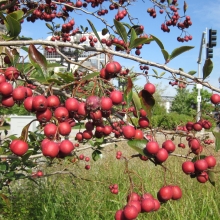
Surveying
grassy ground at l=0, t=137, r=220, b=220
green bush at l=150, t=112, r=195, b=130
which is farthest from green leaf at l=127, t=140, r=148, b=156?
grassy ground at l=0, t=137, r=220, b=220

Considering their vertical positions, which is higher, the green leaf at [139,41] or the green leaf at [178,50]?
the green leaf at [139,41]

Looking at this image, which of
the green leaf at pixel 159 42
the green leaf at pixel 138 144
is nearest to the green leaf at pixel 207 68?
the green leaf at pixel 159 42

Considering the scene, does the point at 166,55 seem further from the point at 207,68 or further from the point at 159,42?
the point at 207,68

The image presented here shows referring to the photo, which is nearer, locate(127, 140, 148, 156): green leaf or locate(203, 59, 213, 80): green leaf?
locate(127, 140, 148, 156): green leaf

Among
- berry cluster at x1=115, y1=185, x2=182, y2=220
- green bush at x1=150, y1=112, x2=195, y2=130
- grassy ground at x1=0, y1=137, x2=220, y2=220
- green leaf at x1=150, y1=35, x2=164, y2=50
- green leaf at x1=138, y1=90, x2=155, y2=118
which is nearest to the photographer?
green leaf at x1=138, y1=90, x2=155, y2=118

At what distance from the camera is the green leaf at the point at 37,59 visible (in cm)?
112

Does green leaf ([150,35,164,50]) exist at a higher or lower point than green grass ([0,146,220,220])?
higher

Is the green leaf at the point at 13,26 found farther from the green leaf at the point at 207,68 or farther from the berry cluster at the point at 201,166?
the berry cluster at the point at 201,166

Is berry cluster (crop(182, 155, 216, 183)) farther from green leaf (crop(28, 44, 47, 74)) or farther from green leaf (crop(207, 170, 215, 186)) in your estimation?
green leaf (crop(28, 44, 47, 74))

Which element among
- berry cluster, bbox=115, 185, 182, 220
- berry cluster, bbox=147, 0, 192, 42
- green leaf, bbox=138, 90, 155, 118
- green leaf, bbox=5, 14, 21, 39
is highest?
berry cluster, bbox=147, 0, 192, 42

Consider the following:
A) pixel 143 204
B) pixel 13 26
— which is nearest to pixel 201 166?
pixel 143 204

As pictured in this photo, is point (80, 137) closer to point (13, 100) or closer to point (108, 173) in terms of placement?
point (13, 100)

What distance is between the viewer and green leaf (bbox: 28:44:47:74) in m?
1.12

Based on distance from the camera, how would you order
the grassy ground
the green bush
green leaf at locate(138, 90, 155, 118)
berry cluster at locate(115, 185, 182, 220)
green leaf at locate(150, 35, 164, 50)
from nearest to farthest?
green leaf at locate(138, 90, 155, 118) → berry cluster at locate(115, 185, 182, 220) → green leaf at locate(150, 35, 164, 50) → the green bush → the grassy ground
